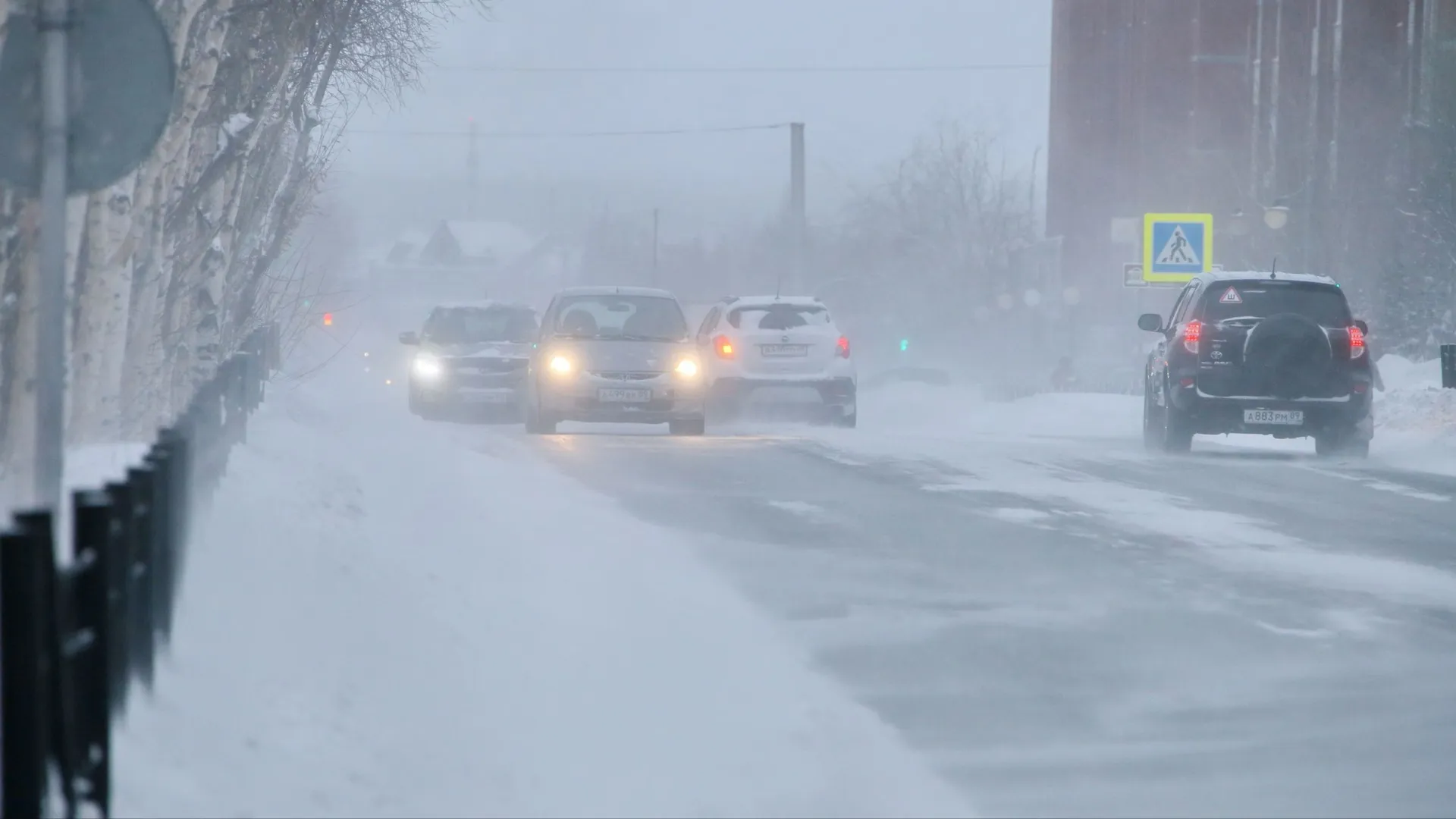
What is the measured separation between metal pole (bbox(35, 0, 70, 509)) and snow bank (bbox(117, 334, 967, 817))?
2.38 feet

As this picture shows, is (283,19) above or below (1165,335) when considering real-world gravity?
above

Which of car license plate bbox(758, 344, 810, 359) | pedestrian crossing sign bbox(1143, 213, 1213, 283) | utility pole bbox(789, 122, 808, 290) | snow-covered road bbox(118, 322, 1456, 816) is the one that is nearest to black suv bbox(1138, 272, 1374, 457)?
snow-covered road bbox(118, 322, 1456, 816)

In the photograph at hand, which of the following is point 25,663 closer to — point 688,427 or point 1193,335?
point 1193,335

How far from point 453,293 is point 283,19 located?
131042mm

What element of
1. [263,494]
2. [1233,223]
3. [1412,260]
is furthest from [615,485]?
[1233,223]

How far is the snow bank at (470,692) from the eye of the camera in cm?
518

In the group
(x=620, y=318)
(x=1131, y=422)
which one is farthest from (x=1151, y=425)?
(x=620, y=318)

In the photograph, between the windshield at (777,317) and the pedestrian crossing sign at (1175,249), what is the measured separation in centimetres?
912

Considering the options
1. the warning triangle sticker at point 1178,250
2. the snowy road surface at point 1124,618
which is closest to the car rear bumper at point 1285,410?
the snowy road surface at point 1124,618

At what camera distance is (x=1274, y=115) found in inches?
2251

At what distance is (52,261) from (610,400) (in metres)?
15.7

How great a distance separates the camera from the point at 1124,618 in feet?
28.7

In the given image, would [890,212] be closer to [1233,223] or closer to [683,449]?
[1233,223]

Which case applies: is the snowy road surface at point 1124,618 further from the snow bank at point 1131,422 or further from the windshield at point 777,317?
the windshield at point 777,317
